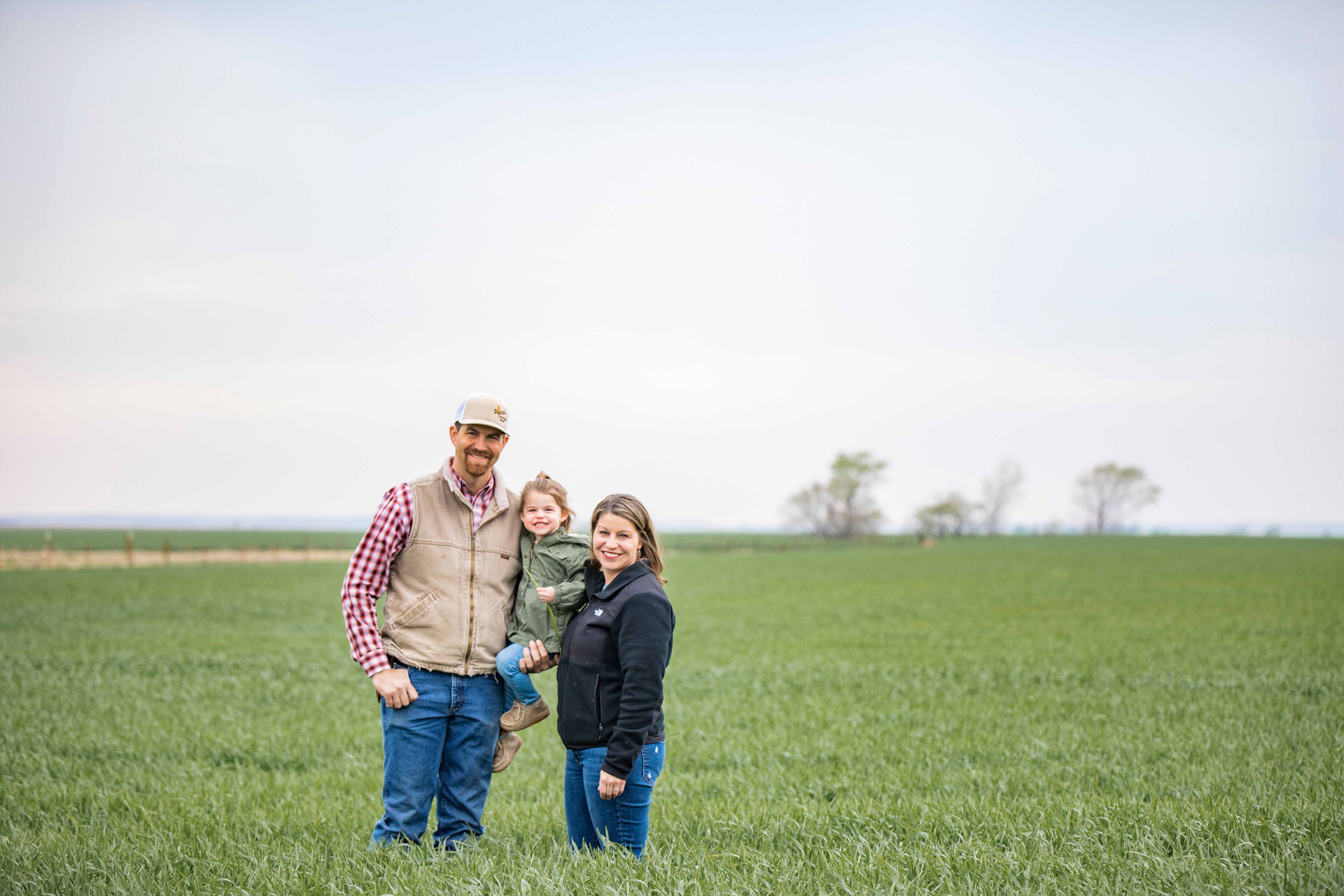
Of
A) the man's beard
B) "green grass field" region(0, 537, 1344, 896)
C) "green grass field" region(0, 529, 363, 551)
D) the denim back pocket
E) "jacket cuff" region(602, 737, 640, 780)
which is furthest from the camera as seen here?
"green grass field" region(0, 529, 363, 551)

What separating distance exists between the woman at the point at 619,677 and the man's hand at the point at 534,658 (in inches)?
6.7

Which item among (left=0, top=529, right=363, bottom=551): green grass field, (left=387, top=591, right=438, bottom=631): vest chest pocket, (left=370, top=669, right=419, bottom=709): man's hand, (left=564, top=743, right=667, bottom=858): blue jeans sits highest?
(left=387, top=591, right=438, bottom=631): vest chest pocket

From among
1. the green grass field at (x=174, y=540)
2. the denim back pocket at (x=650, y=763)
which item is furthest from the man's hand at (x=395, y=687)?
the green grass field at (x=174, y=540)

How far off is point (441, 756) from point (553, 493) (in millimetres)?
1574

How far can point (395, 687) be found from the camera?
4285 mm

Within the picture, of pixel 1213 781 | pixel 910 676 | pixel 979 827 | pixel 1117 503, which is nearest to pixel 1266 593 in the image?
pixel 910 676

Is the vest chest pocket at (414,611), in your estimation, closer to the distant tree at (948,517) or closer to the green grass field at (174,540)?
the green grass field at (174,540)

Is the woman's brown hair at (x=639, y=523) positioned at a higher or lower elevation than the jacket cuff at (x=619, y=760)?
higher

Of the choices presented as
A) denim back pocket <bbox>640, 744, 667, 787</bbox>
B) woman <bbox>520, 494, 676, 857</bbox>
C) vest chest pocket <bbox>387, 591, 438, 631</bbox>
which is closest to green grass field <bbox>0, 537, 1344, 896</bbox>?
woman <bbox>520, 494, 676, 857</bbox>

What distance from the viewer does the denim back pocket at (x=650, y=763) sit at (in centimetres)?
399

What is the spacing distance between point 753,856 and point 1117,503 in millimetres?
125887

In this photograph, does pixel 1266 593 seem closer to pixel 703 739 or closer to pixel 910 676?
pixel 910 676

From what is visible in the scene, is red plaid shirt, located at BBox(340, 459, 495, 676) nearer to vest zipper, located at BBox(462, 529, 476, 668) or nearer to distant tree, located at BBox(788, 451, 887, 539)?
vest zipper, located at BBox(462, 529, 476, 668)

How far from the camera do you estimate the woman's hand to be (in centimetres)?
387
